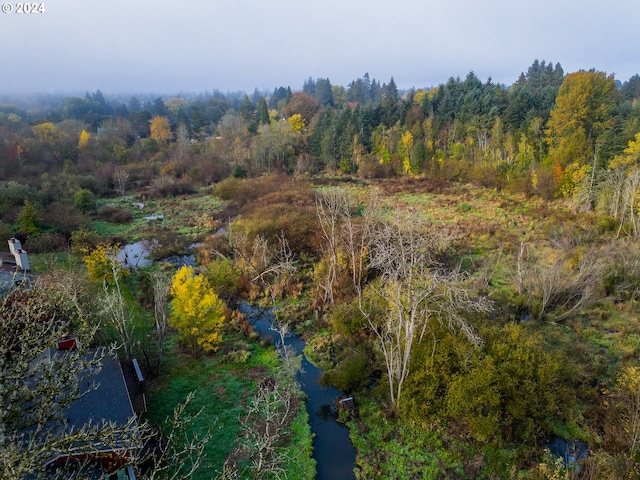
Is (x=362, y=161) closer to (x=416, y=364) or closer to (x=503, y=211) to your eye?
(x=503, y=211)

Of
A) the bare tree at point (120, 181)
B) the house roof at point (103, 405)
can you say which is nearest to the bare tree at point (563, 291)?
the house roof at point (103, 405)

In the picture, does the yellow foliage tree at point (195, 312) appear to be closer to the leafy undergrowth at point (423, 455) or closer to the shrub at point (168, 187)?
the leafy undergrowth at point (423, 455)

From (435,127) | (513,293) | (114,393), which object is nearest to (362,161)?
(435,127)

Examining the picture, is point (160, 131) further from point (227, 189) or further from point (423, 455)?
point (423, 455)

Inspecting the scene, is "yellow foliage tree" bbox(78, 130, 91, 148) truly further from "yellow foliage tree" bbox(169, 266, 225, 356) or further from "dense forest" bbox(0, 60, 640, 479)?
"yellow foliage tree" bbox(169, 266, 225, 356)

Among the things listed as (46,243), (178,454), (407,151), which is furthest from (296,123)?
(178,454)
